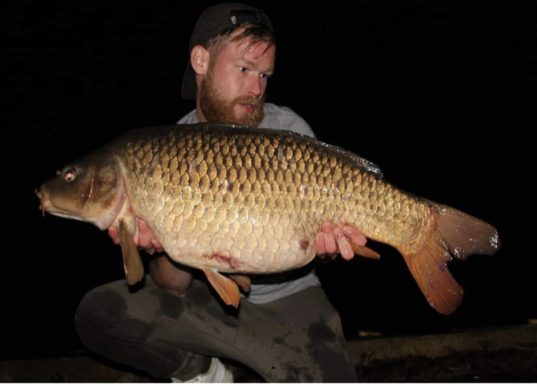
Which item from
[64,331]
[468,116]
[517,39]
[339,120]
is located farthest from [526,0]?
[64,331]

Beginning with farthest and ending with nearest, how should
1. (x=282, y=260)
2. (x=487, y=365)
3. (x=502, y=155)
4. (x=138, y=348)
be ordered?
(x=502, y=155) < (x=487, y=365) < (x=138, y=348) < (x=282, y=260)

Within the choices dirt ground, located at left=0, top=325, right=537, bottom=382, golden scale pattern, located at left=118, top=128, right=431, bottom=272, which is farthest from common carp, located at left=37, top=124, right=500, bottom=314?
dirt ground, located at left=0, top=325, right=537, bottom=382

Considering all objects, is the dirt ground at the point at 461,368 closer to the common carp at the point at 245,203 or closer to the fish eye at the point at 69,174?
the common carp at the point at 245,203

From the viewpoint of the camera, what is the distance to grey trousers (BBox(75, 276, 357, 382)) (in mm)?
1957

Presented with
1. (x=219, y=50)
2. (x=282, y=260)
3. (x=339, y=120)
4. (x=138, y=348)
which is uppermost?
(x=219, y=50)

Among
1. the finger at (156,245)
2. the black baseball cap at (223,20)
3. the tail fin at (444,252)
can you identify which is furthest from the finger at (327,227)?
the black baseball cap at (223,20)

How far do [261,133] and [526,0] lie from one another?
103 ft

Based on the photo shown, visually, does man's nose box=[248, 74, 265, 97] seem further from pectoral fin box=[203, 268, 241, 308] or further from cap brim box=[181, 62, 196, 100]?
pectoral fin box=[203, 268, 241, 308]

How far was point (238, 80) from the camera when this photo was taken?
2.04 metres

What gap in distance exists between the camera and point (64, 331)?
4.06m

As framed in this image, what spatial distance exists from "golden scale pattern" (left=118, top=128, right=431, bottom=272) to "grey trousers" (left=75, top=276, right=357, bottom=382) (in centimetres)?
46

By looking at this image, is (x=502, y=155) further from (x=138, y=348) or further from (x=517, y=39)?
(x=517, y=39)

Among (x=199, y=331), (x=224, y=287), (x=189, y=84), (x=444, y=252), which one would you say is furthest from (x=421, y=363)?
(x=189, y=84)

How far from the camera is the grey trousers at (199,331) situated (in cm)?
196
